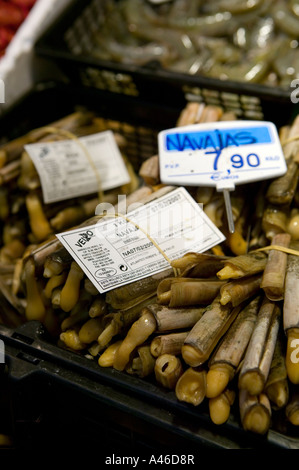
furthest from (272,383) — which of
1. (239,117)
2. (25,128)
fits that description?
(25,128)

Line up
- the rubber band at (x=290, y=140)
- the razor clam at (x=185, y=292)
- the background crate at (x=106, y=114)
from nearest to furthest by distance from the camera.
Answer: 1. the razor clam at (x=185, y=292)
2. the rubber band at (x=290, y=140)
3. the background crate at (x=106, y=114)

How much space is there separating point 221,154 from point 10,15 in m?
1.84

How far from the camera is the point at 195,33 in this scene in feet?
8.99

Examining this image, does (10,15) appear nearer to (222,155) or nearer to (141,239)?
(222,155)

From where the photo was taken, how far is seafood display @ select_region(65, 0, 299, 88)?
2.53 metres

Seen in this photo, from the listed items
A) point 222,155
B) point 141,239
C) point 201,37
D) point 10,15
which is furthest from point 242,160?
point 10,15

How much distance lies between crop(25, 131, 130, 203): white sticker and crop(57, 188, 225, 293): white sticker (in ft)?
1.50

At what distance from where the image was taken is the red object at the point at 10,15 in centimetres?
275

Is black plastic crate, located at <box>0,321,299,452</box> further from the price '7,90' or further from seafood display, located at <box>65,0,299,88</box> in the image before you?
seafood display, located at <box>65,0,299,88</box>

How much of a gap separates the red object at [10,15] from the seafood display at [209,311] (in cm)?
166

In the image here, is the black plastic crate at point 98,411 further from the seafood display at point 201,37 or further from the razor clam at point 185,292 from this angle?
the seafood display at point 201,37

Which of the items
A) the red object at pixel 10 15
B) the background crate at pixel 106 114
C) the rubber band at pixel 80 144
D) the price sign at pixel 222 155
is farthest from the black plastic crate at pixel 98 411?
the red object at pixel 10 15

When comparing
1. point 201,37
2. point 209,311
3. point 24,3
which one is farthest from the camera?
point 24,3

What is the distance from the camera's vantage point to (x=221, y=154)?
1629 millimetres
